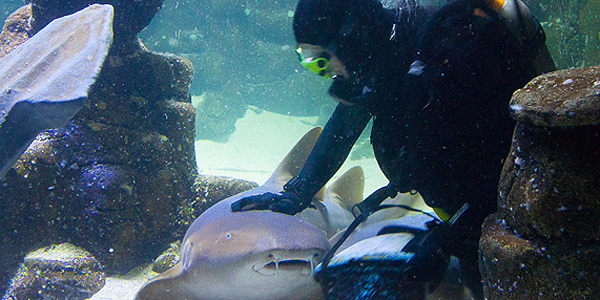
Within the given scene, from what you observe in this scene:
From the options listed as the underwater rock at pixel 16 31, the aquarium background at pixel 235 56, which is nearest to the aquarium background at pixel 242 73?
the aquarium background at pixel 235 56

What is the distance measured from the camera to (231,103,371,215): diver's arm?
7.78 feet

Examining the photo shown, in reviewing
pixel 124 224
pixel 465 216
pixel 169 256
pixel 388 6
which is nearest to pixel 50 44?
pixel 124 224

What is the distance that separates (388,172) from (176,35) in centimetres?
1725

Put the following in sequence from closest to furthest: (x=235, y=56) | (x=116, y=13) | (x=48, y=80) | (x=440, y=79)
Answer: (x=440, y=79)
(x=48, y=80)
(x=116, y=13)
(x=235, y=56)

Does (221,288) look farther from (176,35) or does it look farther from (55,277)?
(176,35)

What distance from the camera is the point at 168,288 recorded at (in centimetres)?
199

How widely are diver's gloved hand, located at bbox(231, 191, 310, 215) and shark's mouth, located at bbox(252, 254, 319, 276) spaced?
0.63 meters

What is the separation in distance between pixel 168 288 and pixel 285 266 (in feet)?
2.85

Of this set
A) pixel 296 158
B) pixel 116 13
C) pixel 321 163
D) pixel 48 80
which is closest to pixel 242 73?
pixel 116 13

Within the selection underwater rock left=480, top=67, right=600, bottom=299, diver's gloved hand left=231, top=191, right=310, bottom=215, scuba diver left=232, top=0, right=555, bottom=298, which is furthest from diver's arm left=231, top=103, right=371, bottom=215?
underwater rock left=480, top=67, right=600, bottom=299

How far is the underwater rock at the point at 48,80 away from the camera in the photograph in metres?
2.30

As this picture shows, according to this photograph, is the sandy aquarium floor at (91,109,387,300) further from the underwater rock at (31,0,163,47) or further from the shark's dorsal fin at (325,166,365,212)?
the underwater rock at (31,0,163,47)

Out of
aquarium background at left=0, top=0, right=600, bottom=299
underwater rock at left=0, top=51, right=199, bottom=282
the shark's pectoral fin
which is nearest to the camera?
the shark's pectoral fin

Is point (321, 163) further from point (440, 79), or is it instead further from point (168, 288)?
point (168, 288)
